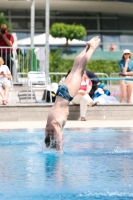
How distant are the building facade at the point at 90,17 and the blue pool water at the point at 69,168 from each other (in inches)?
1337

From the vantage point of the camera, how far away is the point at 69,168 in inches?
297

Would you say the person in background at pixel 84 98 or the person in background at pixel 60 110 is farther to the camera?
the person in background at pixel 84 98

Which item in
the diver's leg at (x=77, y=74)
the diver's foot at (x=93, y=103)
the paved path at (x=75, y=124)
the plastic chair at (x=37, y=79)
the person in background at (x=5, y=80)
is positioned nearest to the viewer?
the diver's leg at (x=77, y=74)

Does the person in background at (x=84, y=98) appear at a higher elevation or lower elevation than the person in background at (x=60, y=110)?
lower

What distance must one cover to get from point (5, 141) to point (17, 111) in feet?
14.3

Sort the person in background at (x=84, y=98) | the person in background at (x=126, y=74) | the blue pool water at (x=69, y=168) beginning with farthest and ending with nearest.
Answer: the person in background at (x=126, y=74)
the person in background at (x=84, y=98)
the blue pool water at (x=69, y=168)

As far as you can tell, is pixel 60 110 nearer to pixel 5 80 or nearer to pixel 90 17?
pixel 5 80

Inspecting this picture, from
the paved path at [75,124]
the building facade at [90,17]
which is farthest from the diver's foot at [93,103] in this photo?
the building facade at [90,17]

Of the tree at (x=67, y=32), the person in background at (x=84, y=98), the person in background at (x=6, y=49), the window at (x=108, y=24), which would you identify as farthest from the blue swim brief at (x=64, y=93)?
the window at (x=108, y=24)

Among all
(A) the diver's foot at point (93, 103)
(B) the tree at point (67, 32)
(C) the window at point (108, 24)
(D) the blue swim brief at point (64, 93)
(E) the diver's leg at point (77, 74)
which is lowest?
(A) the diver's foot at point (93, 103)

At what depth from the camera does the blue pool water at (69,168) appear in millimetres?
5996

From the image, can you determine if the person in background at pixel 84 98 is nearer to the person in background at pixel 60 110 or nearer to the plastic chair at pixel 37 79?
the plastic chair at pixel 37 79

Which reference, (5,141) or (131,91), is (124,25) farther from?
(5,141)

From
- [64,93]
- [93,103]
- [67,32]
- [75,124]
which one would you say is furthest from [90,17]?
[64,93]
